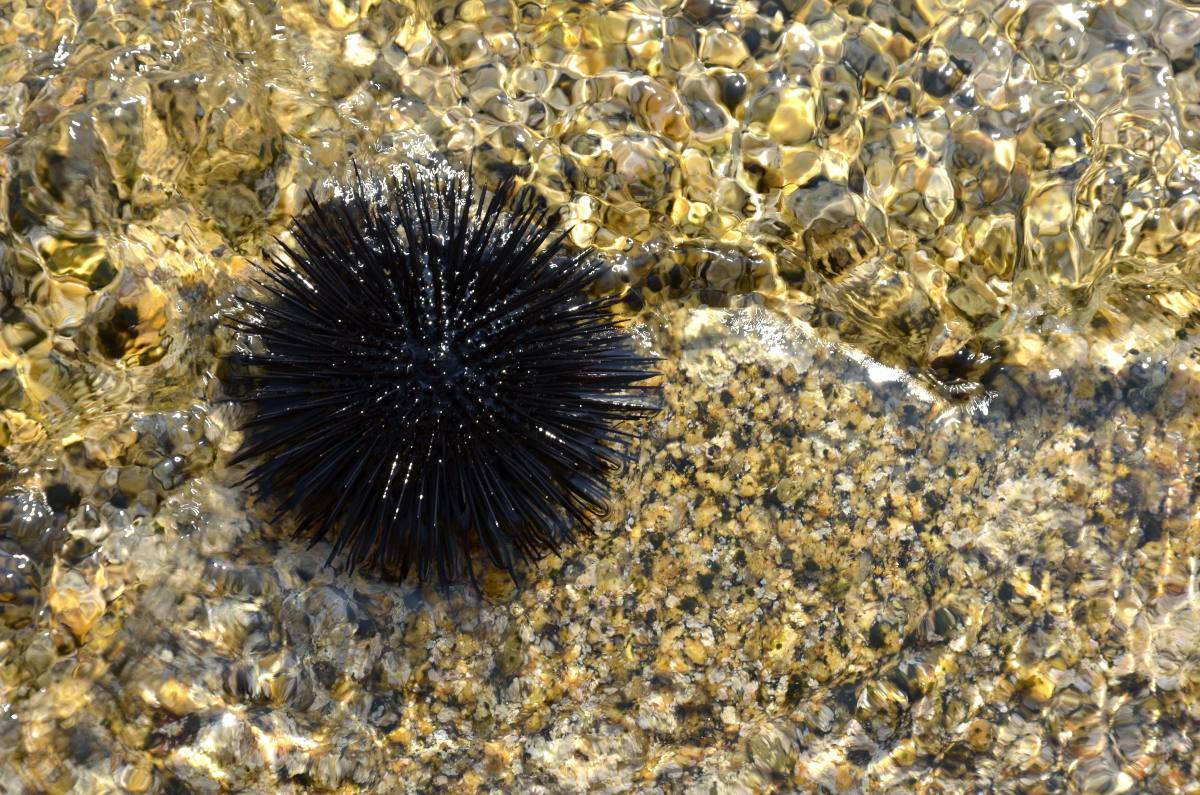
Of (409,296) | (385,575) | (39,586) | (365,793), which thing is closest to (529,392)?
(409,296)

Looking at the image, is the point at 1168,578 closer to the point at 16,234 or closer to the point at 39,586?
the point at 39,586

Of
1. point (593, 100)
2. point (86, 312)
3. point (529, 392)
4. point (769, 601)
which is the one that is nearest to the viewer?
point (529, 392)

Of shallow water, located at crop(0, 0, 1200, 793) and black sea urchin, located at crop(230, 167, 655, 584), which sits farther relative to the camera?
shallow water, located at crop(0, 0, 1200, 793)

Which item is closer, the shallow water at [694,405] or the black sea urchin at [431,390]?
the black sea urchin at [431,390]
